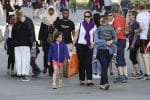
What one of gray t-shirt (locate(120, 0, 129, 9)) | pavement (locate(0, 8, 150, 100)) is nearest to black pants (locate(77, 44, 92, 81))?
pavement (locate(0, 8, 150, 100))

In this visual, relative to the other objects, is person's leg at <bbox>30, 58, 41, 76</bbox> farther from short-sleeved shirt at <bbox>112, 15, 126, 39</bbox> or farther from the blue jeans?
short-sleeved shirt at <bbox>112, 15, 126, 39</bbox>

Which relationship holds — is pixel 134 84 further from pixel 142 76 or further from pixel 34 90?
pixel 34 90

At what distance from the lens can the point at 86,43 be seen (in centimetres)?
1527

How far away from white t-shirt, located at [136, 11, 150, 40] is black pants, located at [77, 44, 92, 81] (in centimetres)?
175

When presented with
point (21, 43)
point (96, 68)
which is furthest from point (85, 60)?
point (21, 43)

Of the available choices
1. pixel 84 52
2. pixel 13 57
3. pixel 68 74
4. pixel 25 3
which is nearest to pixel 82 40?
pixel 84 52

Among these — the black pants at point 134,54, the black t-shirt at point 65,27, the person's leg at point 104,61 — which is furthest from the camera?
the black pants at point 134,54

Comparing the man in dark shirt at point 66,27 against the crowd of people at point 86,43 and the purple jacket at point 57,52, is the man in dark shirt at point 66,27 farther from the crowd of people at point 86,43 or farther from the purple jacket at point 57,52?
the purple jacket at point 57,52

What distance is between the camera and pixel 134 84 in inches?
619

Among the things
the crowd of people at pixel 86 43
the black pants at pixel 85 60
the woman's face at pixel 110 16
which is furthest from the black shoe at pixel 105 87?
the woman's face at pixel 110 16

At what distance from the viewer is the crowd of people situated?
1478 cm

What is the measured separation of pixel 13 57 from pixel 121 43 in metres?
3.07

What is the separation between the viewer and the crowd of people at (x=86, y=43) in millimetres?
14781

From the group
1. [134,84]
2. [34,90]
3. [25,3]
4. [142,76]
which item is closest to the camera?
[34,90]
